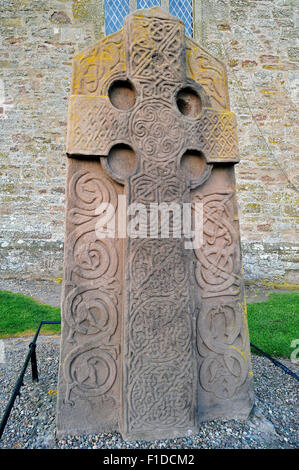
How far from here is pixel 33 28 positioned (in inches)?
268

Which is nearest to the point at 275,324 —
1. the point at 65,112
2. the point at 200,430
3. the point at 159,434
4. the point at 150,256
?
the point at 200,430

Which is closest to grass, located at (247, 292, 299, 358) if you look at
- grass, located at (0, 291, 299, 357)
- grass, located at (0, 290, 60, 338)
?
grass, located at (0, 291, 299, 357)

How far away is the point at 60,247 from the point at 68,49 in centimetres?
425

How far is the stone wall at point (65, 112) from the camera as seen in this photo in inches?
259

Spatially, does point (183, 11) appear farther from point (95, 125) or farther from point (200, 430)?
point (200, 430)

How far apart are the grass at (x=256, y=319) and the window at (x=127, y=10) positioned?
608 cm

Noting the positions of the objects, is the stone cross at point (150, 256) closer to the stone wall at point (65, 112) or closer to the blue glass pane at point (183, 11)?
the stone wall at point (65, 112)

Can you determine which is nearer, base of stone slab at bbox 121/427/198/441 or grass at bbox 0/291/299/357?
base of stone slab at bbox 121/427/198/441

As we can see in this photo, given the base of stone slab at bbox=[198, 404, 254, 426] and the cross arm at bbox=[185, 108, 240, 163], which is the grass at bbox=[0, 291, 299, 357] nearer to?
the base of stone slab at bbox=[198, 404, 254, 426]

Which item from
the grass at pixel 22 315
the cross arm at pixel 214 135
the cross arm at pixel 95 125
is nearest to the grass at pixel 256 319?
the grass at pixel 22 315

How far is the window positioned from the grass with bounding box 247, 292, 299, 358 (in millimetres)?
6168

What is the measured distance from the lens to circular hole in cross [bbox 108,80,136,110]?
6.87 feet

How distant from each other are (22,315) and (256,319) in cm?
324
